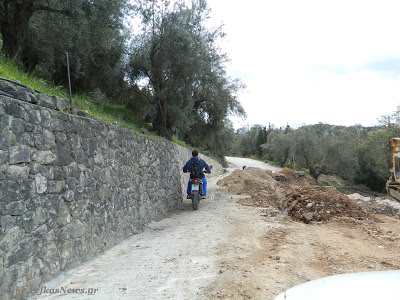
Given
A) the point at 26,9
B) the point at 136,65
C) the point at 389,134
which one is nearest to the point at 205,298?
the point at 26,9

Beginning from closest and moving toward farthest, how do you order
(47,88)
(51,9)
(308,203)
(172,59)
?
1. (47,88)
2. (51,9)
3. (308,203)
4. (172,59)

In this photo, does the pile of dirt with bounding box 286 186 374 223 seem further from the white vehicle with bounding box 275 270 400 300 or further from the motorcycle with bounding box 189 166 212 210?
the white vehicle with bounding box 275 270 400 300

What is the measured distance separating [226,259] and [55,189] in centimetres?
267

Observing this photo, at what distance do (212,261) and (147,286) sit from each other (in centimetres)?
114

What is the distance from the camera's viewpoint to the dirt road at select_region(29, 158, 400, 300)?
3.58 metres

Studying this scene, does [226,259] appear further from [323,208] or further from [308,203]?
[308,203]

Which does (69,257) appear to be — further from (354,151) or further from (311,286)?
(354,151)

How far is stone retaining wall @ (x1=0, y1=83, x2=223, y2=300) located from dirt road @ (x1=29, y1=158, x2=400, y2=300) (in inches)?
12.5

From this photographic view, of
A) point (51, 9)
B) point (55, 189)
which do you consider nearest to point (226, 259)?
point (55, 189)

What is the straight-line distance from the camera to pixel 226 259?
454cm

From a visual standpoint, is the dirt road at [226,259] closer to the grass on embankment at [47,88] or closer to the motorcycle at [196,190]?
the motorcycle at [196,190]

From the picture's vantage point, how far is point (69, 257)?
14.0 feet

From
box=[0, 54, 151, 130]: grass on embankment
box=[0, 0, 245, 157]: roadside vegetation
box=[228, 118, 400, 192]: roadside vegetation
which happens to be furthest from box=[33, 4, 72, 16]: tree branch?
box=[228, 118, 400, 192]: roadside vegetation

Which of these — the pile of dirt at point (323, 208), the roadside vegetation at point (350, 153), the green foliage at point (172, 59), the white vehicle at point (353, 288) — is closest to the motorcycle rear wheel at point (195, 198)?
the pile of dirt at point (323, 208)
